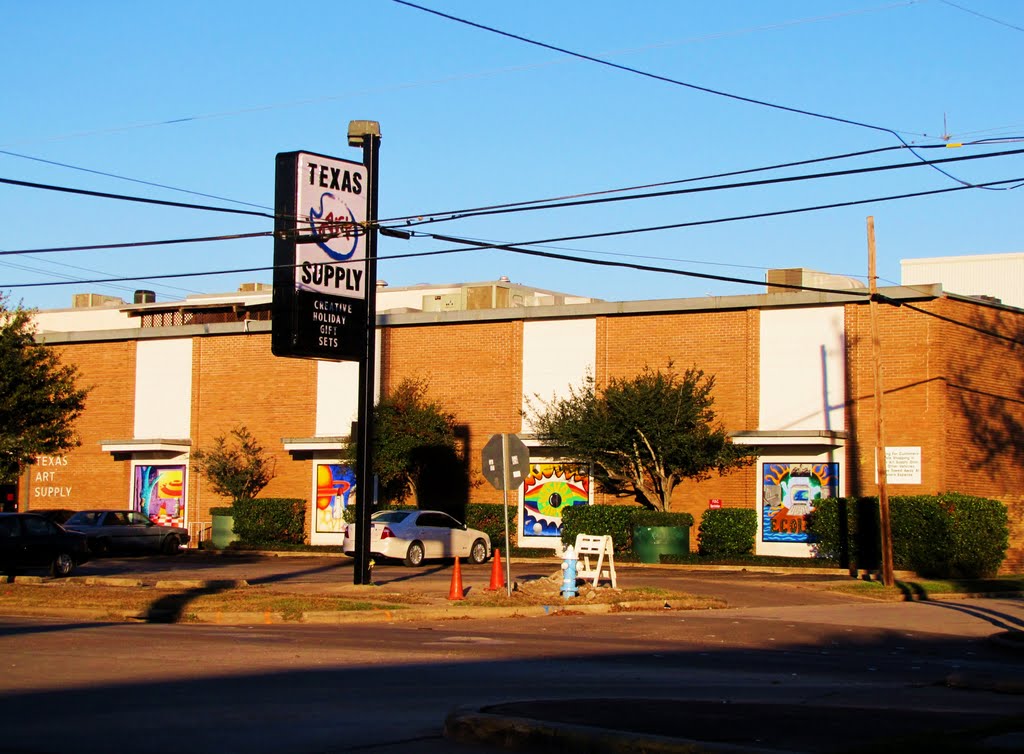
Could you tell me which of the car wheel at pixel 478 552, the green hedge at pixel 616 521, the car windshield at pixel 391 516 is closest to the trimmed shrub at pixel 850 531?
the green hedge at pixel 616 521

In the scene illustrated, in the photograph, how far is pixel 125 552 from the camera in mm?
41250

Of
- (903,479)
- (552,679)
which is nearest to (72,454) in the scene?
(903,479)

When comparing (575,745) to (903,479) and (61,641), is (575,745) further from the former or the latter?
(903,479)

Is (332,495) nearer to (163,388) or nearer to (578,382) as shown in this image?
(163,388)

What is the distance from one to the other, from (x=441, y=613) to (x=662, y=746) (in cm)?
1370

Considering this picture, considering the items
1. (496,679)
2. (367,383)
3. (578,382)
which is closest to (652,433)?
(578,382)

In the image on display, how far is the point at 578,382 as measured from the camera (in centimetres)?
4166

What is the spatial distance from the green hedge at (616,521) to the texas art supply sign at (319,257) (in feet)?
47.2

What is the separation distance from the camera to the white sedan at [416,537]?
112ft

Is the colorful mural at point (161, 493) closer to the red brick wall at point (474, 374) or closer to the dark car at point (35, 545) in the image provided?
the red brick wall at point (474, 374)

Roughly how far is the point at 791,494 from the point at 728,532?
2.30m

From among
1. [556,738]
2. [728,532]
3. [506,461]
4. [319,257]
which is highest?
[319,257]

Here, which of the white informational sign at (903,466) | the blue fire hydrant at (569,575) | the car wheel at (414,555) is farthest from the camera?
the white informational sign at (903,466)

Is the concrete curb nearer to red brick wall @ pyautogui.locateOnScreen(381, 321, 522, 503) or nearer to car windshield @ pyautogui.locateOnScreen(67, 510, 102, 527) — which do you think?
red brick wall @ pyautogui.locateOnScreen(381, 321, 522, 503)
